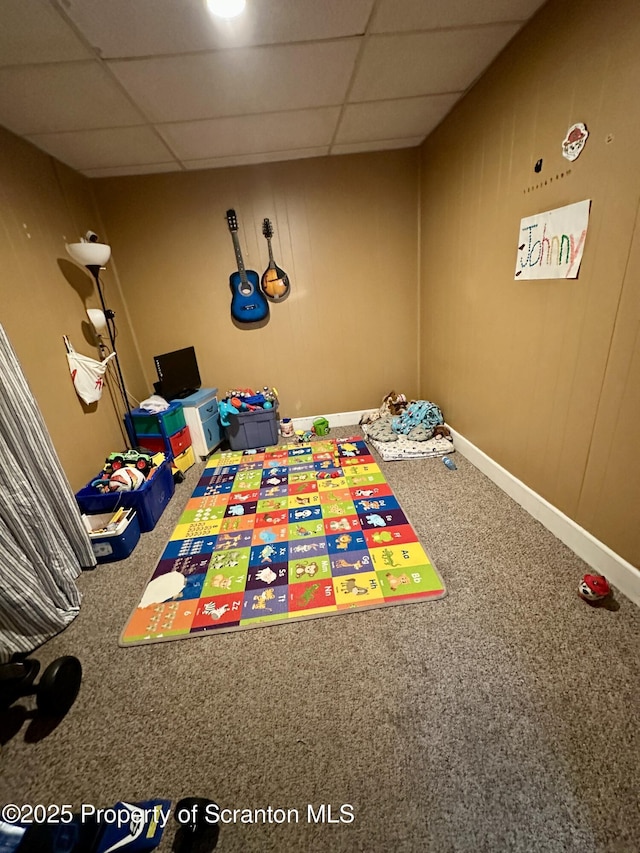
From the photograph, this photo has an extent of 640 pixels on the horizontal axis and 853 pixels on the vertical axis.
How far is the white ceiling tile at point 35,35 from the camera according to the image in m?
1.19

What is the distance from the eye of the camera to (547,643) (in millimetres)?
1259

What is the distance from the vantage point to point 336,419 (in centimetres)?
347

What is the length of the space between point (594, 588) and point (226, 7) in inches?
101

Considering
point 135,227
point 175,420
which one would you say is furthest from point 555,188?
point 135,227

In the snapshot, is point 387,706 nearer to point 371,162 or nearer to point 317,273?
point 317,273

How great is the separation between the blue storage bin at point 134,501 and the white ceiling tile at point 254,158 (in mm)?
2324

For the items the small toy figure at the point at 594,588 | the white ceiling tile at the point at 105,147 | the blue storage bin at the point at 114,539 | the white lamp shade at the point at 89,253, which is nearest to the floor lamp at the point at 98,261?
the white lamp shade at the point at 89,253

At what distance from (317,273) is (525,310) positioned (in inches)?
70.8

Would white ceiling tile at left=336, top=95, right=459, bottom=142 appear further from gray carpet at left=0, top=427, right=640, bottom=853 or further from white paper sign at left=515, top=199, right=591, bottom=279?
gray carpet at left=0, top=427, right=640, bottom=853

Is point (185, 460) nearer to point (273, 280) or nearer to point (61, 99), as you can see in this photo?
point (273, 280)

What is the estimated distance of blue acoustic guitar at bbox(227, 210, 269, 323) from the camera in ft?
9.71

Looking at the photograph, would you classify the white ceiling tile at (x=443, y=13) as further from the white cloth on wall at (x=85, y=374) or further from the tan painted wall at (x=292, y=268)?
the white cloth on wall at (x=85, y=374)

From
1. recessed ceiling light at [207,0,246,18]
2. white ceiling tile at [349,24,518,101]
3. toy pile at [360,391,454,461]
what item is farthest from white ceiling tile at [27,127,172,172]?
toy pile at [360,391,454,461]

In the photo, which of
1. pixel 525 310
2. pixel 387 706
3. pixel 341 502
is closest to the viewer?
pixel 387 706
